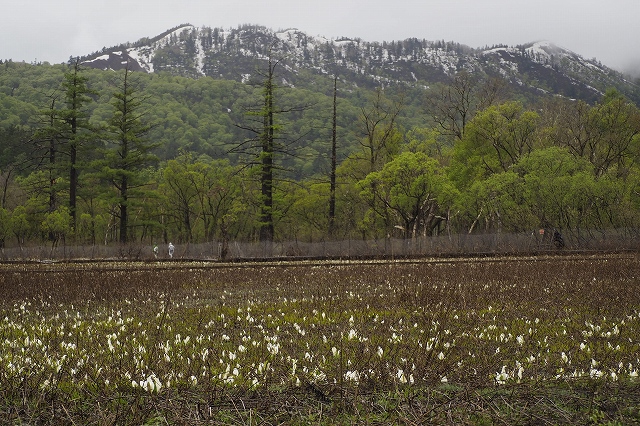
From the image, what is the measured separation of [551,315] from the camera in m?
11.1

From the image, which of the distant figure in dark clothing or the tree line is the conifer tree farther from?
the distant figure in dark clothing

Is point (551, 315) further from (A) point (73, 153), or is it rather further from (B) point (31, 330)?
(A) point (73, 153)

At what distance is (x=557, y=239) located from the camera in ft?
116

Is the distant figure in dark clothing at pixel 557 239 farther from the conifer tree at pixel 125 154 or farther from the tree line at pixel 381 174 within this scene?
the conifer tree at pixel 125 154

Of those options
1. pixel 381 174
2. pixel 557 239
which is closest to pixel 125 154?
pixel 381 174

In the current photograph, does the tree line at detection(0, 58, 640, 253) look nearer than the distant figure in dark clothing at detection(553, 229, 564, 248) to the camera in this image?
No

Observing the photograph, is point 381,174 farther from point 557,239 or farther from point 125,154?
point 125,154

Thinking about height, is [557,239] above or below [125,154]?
below

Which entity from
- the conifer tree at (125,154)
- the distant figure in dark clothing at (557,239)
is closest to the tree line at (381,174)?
the conifer tree at (125,154)

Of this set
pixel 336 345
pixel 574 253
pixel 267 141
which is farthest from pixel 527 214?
pixel 336 345

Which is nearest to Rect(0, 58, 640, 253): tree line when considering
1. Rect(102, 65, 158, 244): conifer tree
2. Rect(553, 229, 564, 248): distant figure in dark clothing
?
Rect(102, 65, 158, 244): conifer tree

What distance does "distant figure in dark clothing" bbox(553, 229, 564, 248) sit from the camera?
35.0 m

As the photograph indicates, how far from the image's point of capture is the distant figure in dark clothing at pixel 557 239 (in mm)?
35019

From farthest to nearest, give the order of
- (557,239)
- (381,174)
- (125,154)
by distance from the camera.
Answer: (125,154) → (381,174) → (557,239)
